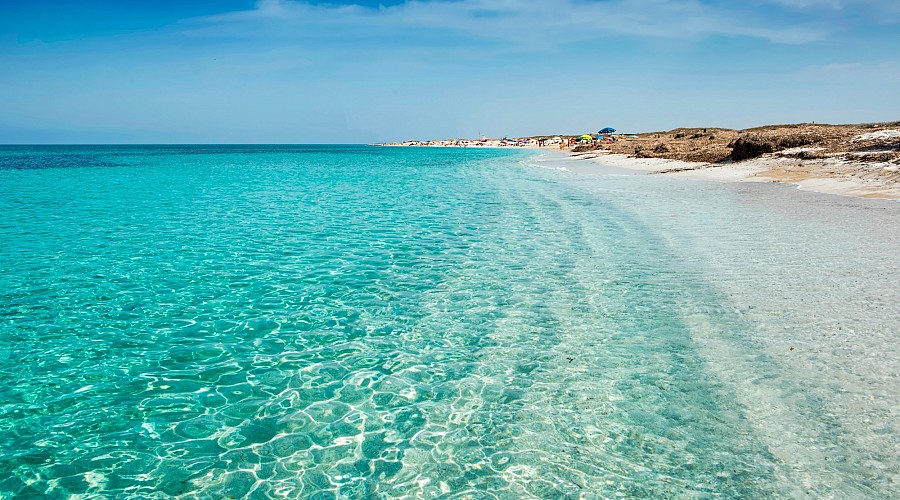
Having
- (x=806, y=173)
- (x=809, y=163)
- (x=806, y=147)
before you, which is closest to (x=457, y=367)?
(x=806, y=173)

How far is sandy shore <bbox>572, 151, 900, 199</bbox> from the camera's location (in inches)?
945

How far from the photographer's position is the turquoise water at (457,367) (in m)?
5.21

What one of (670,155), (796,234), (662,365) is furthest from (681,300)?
(670,155)

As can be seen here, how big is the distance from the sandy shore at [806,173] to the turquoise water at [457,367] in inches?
390

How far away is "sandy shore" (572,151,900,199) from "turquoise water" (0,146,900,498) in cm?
991

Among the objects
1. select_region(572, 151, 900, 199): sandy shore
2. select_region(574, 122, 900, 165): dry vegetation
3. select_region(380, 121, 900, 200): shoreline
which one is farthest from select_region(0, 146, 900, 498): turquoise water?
select_region(574, 122, 900, 165): dry vegetation

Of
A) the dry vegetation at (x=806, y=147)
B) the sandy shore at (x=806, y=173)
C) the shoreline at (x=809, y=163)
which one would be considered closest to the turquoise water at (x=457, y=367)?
the sandy shore at (x=806, y=173)

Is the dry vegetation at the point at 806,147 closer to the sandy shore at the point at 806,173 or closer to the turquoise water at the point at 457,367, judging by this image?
the sandy shore at the point at 806,173

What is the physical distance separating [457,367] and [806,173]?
32.9m

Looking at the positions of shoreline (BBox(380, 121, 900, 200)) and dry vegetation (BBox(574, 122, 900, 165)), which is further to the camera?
dry vegetation (BBox(574, 122, 900, 165))

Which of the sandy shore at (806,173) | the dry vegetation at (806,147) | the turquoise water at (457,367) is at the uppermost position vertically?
the dry vegetation at (806,147)

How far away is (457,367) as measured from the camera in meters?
7.53

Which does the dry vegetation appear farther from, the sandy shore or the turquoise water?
the turquoise water

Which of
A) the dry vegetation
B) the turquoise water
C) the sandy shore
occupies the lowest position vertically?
the turquoise water
